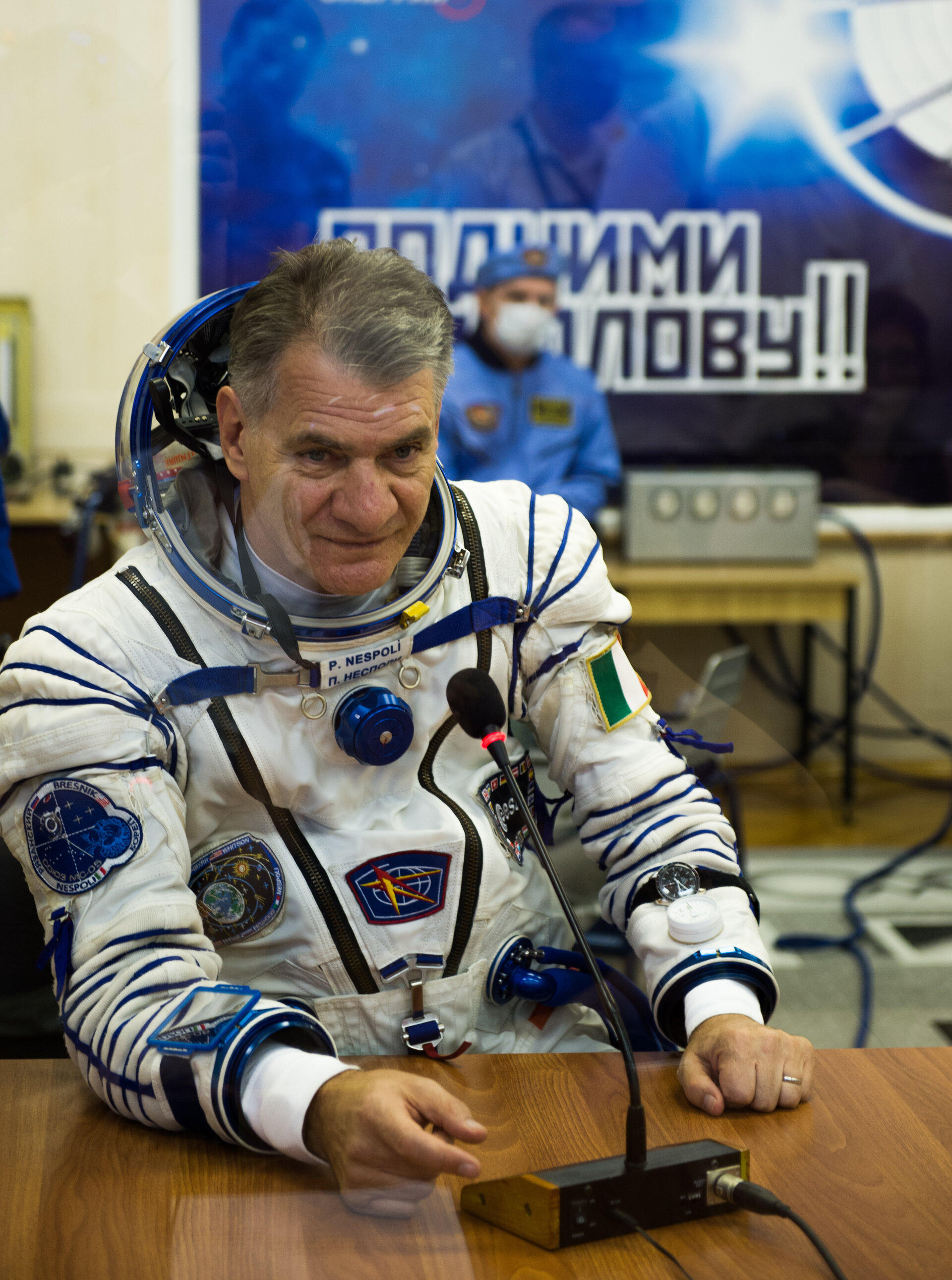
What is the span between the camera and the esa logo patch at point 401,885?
1.12 metres

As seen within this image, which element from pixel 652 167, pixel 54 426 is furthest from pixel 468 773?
pixel 652 167

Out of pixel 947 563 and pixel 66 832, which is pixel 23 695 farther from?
pixel 947 563

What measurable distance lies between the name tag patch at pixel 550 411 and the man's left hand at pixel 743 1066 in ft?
6.84

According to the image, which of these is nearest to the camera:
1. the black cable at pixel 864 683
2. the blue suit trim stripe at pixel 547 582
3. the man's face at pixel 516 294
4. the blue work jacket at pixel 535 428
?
the blue suit trim stripe at pixel 547 582

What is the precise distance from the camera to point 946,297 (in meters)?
4.09

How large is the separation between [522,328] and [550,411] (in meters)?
0.38

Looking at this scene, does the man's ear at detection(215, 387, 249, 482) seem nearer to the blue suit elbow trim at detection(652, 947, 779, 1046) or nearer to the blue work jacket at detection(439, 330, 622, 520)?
the blue suit elbow trim at detection(652, 947, 779, 1046)

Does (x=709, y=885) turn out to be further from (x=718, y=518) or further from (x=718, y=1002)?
(x=718, y=518)

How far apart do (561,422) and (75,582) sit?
6.01 feet

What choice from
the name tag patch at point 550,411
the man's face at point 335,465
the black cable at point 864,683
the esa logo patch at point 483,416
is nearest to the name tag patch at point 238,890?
the man's face at point 335,465

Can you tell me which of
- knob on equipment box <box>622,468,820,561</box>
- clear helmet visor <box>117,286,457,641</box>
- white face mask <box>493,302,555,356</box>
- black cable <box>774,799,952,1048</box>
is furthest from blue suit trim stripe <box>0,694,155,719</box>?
knob on equipment box <box>622,468,820,561</box>

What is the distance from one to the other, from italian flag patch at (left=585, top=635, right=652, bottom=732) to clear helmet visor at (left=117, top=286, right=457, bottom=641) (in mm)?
183

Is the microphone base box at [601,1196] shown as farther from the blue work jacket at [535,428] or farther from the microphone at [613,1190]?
the blue work jacket at [535,428]

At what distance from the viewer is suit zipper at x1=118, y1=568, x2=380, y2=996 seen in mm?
1084
